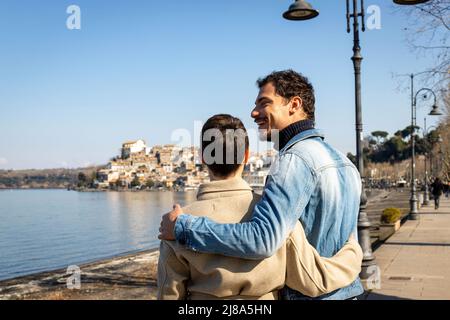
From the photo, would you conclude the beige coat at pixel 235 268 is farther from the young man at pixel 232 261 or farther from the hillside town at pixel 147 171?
the hillside town at pixel 147 171

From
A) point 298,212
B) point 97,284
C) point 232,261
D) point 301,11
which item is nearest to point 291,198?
point 298,212

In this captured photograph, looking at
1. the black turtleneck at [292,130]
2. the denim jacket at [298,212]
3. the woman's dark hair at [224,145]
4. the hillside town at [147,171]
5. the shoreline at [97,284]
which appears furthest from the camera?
the hillside town at [147,171]

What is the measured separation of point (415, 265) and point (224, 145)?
1011 cm

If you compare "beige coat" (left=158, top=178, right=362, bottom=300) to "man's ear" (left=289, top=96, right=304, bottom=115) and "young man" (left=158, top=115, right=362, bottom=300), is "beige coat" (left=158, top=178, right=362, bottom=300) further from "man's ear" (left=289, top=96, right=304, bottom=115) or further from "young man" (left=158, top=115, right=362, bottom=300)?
"man's ear" (left=289, top=96, right=304, bottom=115)

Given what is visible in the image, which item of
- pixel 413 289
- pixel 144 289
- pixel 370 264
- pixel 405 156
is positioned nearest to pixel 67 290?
pixel 144 289

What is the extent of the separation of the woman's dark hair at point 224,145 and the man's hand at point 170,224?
23cm

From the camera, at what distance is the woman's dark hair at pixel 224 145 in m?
2.18

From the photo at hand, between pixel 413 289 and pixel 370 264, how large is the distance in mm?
1638

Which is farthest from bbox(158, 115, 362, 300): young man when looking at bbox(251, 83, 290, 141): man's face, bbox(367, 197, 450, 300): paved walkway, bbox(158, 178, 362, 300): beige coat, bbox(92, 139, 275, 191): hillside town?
bbox(92, 139, 275, 191): hillside town

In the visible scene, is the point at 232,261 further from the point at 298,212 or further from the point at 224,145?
the point at 224,145

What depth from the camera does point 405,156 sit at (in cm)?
12188

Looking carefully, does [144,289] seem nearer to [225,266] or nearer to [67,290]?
[67,290]

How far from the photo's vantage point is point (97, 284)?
15.9m

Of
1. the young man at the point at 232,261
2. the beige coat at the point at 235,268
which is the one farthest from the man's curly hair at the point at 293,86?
the beige coat at the point at 235,268
